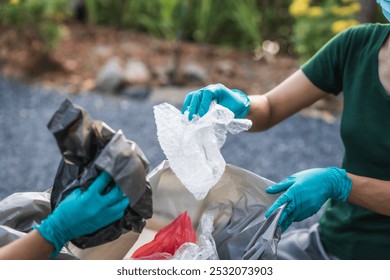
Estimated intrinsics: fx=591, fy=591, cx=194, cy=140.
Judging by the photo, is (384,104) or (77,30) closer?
(384,104)

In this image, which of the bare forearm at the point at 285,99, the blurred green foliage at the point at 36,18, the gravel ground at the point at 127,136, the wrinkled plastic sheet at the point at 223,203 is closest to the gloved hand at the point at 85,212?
the wrinkled plastic sheet at the point at 223,203

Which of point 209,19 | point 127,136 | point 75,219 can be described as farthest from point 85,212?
point 209,19

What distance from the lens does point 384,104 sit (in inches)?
65.7

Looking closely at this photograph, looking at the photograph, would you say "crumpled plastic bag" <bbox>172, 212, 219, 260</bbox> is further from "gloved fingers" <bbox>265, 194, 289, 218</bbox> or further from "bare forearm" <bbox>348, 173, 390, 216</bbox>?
"bare forearm" <bbox>348, 173, 390, 216</bbox>

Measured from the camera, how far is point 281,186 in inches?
59.7

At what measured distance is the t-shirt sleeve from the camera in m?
1.78

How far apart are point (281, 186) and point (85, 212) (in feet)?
1.84

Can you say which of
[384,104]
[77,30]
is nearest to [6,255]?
[384,104]

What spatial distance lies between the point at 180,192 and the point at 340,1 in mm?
3489

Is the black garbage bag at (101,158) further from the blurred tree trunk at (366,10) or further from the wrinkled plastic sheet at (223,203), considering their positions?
the blurred tree trunk at (366,10)

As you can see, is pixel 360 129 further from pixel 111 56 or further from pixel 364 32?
pixel 111 56

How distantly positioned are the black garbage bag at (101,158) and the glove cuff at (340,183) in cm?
53

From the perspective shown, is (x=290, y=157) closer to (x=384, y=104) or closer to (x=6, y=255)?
(x=384, y=104)

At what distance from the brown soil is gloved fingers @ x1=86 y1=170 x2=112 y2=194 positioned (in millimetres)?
3537
